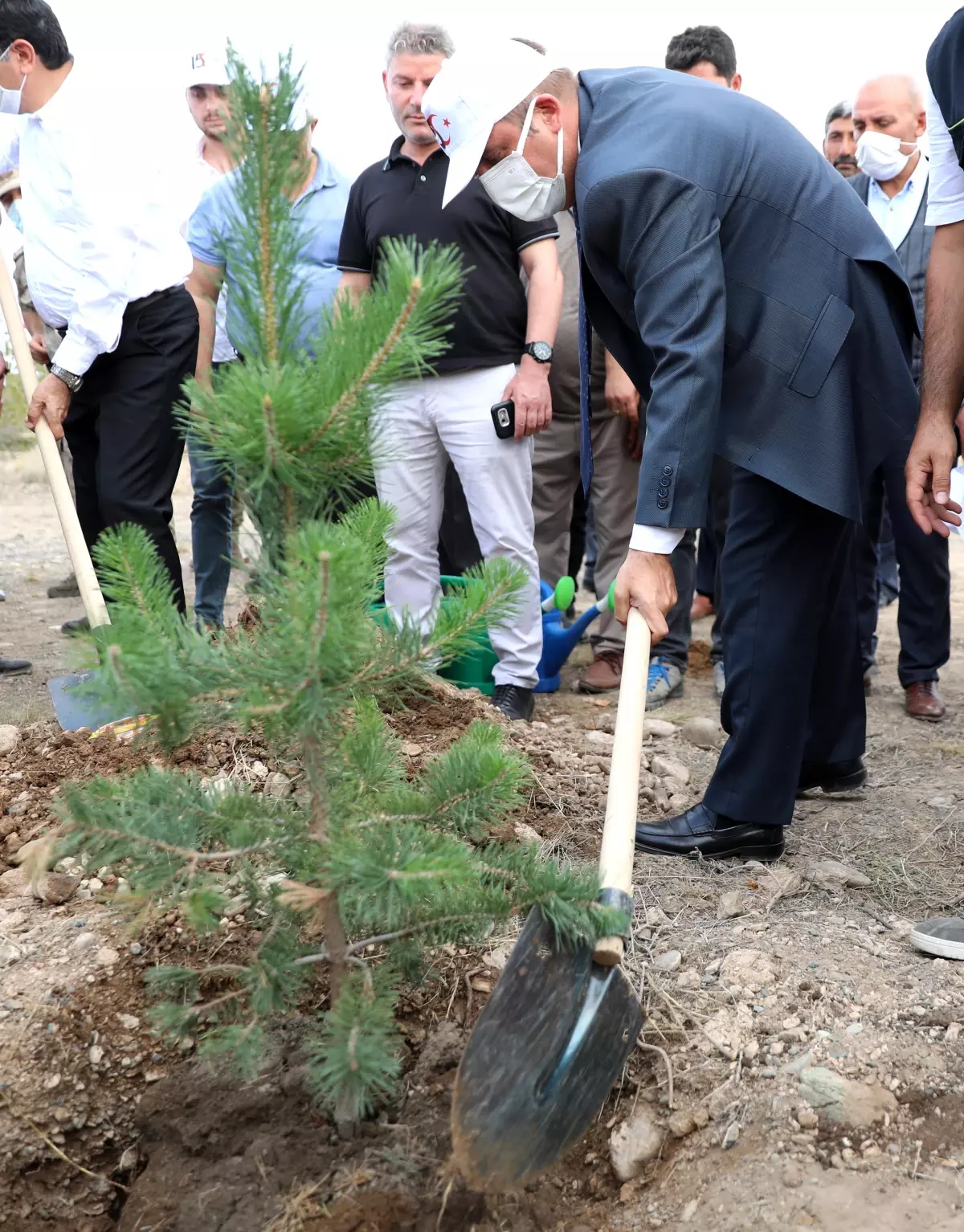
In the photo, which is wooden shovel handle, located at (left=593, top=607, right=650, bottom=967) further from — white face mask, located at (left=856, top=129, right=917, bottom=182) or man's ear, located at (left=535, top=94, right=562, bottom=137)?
white face mask, located at (left=856, top=129, right=917, bottom=182)

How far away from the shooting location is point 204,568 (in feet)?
16.8

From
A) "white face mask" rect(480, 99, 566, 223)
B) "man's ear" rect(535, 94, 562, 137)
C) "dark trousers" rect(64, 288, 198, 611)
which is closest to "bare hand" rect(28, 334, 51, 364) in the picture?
"dark trousers" rect(64, 288, 198, 611)

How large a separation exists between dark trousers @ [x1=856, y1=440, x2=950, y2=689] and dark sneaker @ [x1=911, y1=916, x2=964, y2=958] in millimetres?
1905

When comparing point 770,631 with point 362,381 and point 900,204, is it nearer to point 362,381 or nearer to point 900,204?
point 362,381

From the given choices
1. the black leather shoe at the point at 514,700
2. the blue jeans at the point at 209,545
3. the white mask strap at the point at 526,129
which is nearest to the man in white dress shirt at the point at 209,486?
the blue jeans at the point at 209,545

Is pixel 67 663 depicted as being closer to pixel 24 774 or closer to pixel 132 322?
pixel 24 774

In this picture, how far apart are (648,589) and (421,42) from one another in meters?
2.38

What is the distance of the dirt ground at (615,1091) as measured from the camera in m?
1.84

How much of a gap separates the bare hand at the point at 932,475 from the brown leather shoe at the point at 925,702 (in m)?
1.95

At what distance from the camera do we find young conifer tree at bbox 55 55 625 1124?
1.58 m

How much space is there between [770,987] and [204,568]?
3491 mm

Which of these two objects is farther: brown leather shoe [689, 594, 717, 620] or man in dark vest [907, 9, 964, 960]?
brown leather shoe [689, 594, 717, 620]

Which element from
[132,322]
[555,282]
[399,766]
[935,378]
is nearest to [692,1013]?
[399,766]

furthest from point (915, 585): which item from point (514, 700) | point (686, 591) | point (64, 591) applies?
point (64, 591)
